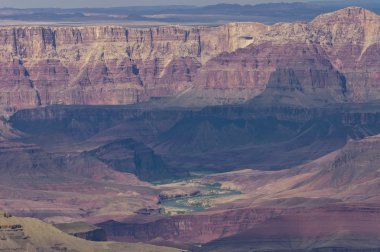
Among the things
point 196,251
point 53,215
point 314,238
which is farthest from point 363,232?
point 53,215

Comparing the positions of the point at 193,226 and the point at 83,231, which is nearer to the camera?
the point at 83,231

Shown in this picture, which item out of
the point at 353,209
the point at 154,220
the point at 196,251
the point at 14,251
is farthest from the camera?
the point at 154,220

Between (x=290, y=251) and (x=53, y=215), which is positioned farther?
(x=53, y=215)

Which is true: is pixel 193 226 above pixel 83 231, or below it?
below

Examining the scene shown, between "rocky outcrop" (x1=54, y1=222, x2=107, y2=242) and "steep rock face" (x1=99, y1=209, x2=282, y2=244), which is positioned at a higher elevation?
"rocky outcrop" (x1=54, y1=222, x2=107, y2=242)

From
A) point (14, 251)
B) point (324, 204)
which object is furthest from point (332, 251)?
point (14, 251)

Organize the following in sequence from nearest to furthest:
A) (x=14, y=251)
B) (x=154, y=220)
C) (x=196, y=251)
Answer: (x=14, y=251), (x=196, y=251), (x=154, y=220)

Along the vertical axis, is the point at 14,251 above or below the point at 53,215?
above

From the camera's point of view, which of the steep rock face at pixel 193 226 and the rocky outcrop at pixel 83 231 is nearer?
the rocky outcrop at pixel 83 231

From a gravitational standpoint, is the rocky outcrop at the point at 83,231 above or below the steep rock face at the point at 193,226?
above

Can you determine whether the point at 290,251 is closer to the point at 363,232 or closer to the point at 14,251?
the point at 363,232

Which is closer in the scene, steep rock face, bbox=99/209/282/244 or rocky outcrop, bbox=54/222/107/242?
rocky outcrop, bbox=54/222/107/242
